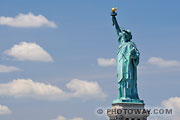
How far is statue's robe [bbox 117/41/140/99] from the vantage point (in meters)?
64.1

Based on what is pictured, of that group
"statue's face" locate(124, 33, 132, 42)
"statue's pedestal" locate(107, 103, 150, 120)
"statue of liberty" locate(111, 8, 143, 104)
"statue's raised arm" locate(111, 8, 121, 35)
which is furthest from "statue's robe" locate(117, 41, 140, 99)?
"statue's raised arm" locate(111, 8, 121, 35)

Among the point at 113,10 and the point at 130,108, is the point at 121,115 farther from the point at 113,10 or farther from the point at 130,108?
the point at 113,10

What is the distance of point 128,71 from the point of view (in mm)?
64438

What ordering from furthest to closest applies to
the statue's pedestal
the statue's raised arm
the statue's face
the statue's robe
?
the statue's raised arm → the statue's face → the statue's robe → the statue's pedestal

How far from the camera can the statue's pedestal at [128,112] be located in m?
63.1

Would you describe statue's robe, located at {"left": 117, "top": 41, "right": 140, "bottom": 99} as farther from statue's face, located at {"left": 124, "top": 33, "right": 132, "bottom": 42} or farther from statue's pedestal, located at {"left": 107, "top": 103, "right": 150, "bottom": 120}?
statue's pedestal, located at {"left": 107, "top": 103, "right": 150, "bottom": 120}

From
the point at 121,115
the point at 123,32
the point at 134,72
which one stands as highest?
the point at 123,32

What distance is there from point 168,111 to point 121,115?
238 inches

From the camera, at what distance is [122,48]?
214ft

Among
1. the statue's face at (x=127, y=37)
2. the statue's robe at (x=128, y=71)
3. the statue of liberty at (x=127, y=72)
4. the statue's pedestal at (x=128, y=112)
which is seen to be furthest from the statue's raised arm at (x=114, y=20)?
the statue's pedestal at (x=128, y=112)

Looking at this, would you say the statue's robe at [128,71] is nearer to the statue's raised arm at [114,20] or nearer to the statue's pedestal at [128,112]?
the statue's pedestal at [128,112]

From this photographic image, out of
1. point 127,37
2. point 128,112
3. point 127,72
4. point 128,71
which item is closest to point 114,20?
point 127,37

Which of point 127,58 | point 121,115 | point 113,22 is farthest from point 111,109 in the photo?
point 113,22

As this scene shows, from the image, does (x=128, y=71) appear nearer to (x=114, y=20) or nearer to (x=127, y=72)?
(x=127, y=72)
